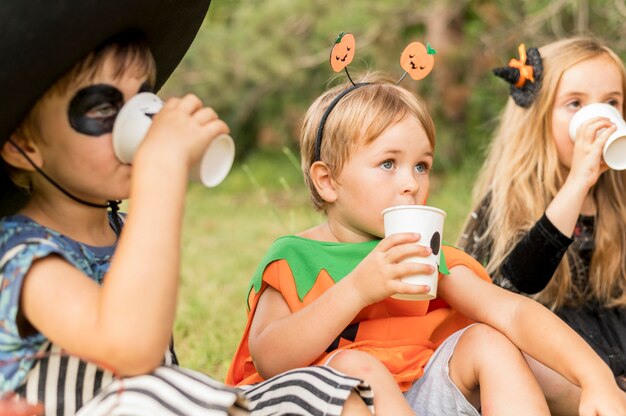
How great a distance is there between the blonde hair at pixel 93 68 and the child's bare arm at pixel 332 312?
2.07ft

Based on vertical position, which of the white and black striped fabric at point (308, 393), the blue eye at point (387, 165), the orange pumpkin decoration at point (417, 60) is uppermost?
the orange pumpkin decoration at point (417, 60)

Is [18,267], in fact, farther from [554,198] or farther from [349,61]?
[554,198]

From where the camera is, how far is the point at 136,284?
156 centimetres

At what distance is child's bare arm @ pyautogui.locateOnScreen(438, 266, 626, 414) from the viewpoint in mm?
2035

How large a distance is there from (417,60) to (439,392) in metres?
0.92

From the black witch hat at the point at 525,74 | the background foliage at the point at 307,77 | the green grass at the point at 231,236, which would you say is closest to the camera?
the black witch hat at the point at 525,74

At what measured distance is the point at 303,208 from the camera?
6965 mm

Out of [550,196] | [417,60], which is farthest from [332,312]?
[550,196]

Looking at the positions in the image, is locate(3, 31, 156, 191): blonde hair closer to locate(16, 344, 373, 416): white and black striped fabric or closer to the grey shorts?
locate(16, 344, 373, 416): white and black striped fabric

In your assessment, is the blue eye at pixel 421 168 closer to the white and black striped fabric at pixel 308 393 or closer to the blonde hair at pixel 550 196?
the white and black striped fabric at pixel 308 393

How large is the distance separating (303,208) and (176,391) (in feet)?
17.6

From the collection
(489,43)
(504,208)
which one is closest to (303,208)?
(489,43)

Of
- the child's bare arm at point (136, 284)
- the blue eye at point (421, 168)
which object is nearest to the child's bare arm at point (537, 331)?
the blue eye at point (421, 168)

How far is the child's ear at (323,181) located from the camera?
240 centimetres
